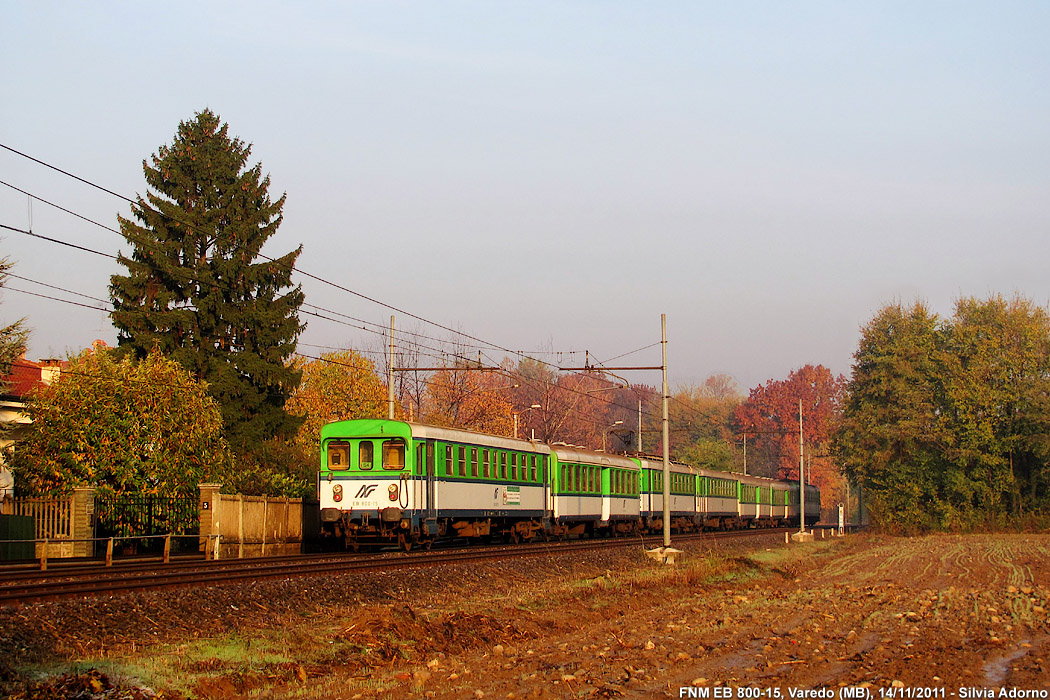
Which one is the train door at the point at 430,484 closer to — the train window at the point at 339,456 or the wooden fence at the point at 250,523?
the train window at the point at 339,456

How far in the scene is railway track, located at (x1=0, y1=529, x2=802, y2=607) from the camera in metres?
15.8

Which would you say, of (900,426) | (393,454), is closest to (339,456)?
(393,454)

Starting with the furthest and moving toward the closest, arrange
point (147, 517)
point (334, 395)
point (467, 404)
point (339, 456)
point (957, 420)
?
point (467, 404), point (334, 395), point (957, 420), point (147, 517), point (339, 456)

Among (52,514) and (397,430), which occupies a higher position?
(397,430)

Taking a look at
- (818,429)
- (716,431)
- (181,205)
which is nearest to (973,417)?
(181,205)

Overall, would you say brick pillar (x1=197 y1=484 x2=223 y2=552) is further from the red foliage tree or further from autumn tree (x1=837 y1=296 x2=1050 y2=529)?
the red foliage tree

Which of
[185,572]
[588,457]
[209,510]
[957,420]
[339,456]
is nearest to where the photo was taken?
[185,572]

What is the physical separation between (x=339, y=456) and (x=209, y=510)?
11.1ft

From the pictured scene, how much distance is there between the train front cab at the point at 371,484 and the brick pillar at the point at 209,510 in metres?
2.58

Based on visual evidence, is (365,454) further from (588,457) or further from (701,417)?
(701,417)

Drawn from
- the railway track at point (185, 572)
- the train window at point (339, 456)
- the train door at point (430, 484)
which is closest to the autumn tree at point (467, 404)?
the train window at point (339, 456)

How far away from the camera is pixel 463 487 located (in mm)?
28250

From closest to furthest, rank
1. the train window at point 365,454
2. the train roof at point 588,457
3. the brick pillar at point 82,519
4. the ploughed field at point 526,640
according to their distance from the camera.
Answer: the ploughed field at point 526,640
the brick pillar at point 82,519
the train window at point 365,454
the train roof at point 588,457

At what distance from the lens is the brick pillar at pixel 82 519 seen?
25141mm
